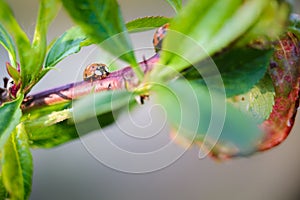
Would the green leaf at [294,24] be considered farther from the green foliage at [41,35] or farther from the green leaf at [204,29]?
the green foliage at [41,35]

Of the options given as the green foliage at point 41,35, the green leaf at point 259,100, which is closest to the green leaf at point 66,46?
the green foliage at point 41,35

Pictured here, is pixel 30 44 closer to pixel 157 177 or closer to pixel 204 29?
pixel 204 29

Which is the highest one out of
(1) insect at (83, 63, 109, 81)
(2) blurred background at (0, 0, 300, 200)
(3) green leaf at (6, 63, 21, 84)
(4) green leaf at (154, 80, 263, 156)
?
(3) green leaf at (6, 63, 21, 84)

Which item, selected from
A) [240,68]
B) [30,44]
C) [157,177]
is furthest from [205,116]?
[157,177]

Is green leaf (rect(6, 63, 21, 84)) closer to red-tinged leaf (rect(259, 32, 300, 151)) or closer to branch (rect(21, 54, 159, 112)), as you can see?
branch (rect(21, 54, 159, 112))

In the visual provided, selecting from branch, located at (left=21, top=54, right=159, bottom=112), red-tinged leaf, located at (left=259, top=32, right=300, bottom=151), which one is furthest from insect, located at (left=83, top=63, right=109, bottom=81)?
red-tinged leaf, located at (left=259, top=32, right=300, bottom=151)

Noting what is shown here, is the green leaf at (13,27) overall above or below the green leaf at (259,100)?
above
